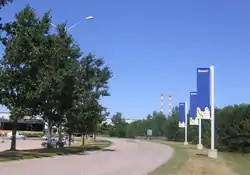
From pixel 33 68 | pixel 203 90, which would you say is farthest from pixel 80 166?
pixel 203 90

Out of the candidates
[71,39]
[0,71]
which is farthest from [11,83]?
[71,39]

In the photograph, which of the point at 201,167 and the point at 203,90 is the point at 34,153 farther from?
the point at 203,90

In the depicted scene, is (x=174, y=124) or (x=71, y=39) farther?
(x=174, y=124)

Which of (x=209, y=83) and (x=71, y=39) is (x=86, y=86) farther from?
(x=209, y=83)

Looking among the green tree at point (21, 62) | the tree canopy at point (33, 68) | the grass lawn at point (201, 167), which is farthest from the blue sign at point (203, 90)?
the green tree at point (21, 62)

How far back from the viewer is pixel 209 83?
125 feet

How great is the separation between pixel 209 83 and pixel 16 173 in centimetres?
2360

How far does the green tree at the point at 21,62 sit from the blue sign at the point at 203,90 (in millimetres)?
13525

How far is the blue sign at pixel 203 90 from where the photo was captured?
38156mm

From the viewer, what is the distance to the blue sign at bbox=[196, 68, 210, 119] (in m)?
38.2

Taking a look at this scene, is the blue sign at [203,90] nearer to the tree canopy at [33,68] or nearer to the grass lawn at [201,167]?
the grass lawn at [201,167]

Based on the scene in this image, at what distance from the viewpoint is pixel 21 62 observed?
30734mm

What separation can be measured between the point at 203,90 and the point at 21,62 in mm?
15386

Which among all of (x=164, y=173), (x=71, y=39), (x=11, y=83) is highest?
(x=71, y=39)
